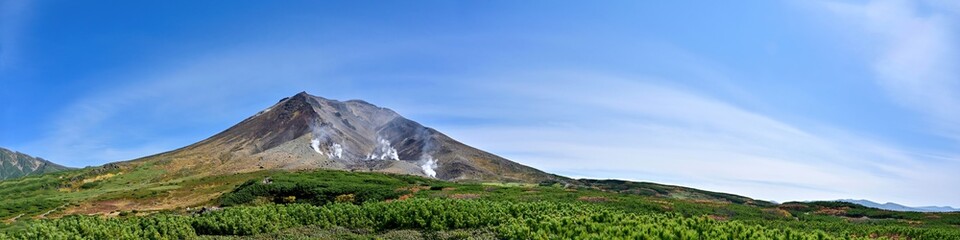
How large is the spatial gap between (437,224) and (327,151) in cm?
11373

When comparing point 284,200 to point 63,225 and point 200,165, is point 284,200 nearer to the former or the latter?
point 63,225

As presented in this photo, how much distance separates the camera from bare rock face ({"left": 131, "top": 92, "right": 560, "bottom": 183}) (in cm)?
10550

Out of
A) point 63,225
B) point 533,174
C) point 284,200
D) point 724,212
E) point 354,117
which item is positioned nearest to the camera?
point 63,225

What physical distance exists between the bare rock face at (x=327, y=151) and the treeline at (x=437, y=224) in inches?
3141

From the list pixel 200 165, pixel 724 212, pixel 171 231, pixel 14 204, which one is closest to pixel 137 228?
pixel 171 231

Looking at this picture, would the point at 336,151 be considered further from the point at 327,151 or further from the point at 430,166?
the point at 430,166

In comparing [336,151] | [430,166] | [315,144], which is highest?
[315,144]

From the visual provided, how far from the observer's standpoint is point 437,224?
67.1 feet

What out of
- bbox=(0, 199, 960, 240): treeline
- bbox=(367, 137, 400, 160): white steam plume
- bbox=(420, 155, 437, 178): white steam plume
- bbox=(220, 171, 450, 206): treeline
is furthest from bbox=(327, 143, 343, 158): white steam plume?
bbox=(0, 199, 960, 240): treeline

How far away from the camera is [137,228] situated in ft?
60.0

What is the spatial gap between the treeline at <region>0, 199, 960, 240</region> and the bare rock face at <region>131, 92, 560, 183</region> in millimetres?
79777

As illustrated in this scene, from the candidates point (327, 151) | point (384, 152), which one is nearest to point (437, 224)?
point (327, 151)

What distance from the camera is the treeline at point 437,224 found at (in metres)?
16.8

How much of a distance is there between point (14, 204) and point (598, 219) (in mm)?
66613
